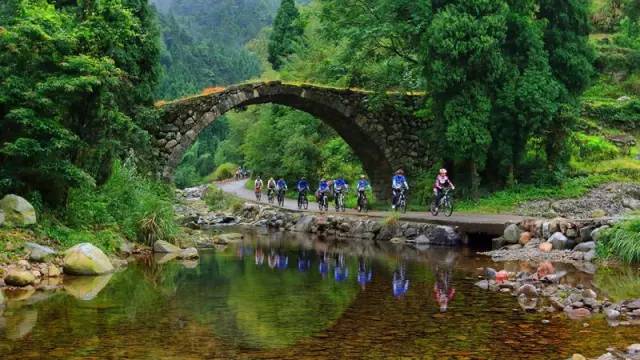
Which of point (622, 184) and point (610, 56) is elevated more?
point (610, 56)

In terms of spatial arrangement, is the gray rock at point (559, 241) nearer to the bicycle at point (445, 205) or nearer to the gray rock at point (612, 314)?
the bicycle at point (445, 205)

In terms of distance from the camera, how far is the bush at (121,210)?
13.8 metres

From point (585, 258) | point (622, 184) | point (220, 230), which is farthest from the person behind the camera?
point (220, 230)

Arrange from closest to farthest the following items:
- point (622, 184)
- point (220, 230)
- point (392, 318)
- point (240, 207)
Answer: point (392, 318) → point (622, 184) → point (220, 230) → point (240, 207)

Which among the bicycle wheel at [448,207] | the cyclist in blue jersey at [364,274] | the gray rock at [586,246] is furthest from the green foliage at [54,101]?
the gray rock at [586,246]

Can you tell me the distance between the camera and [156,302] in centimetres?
902

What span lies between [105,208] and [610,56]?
97.8 feet

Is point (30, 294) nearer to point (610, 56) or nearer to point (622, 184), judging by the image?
point (622, 184)

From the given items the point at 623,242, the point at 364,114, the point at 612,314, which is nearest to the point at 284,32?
the point at 364,114

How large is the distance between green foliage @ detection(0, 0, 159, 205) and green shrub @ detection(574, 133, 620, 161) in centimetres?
1729

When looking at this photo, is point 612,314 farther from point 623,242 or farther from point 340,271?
point 340,271

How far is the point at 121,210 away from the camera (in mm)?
15008

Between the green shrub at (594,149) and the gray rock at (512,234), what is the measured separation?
11.3 m

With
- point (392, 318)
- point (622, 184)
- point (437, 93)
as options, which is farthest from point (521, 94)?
point (392, 318)
